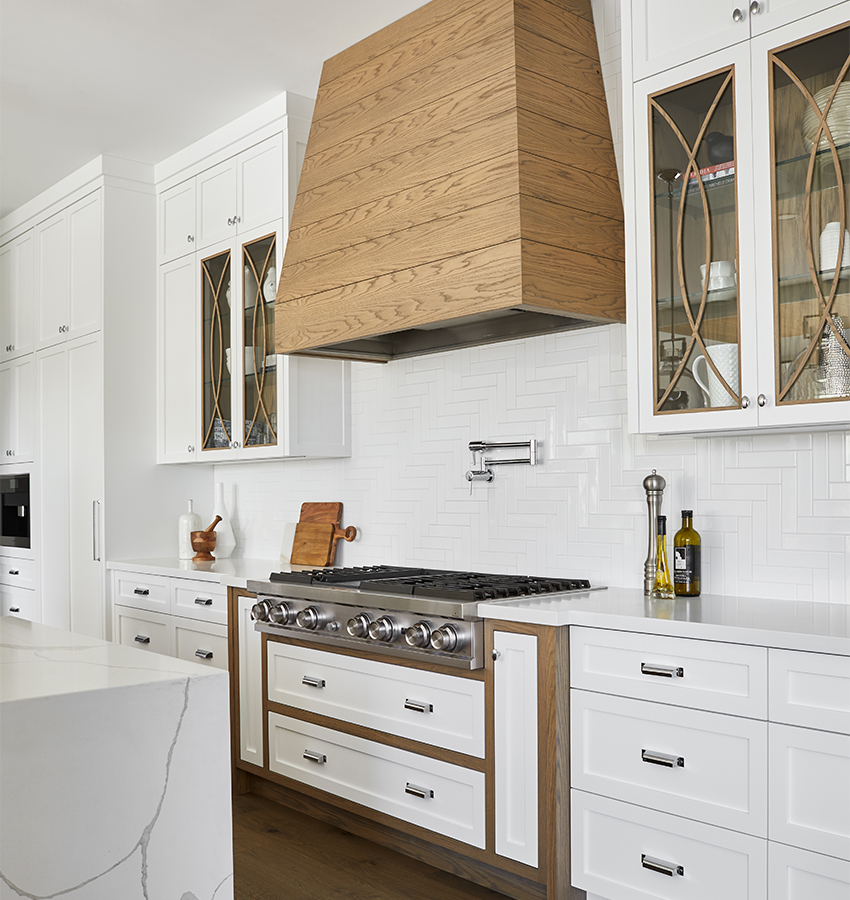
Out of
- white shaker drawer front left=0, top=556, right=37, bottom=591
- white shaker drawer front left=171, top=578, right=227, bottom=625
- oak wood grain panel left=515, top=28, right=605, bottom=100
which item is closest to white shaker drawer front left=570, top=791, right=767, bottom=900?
white shaker drawer front left=171, top=578, right=227, bottom=625

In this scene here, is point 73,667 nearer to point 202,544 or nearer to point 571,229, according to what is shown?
point 571,229

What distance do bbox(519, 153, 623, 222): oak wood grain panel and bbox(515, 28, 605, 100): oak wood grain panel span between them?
12.1 inches

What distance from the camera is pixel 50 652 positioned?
1.92 metres

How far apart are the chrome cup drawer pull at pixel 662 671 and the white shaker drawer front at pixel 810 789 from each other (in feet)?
0.83

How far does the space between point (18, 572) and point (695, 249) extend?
468cm

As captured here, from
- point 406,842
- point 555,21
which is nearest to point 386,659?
point 406,842

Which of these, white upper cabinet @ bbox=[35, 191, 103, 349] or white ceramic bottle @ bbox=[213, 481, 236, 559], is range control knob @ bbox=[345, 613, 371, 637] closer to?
white ceramic bottle @ bbox=[213, 481, 236, 559]

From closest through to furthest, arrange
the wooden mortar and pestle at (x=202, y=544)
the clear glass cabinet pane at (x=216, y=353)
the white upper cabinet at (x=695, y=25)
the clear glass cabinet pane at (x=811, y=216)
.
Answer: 1. the clear glass cabinet pane at (x=811, y=216)
2. the white upper cabinet at (x=695, y=25)
3. the clear glass cabinet pane at (x=216, y=353)
4. the wooden mortar and pestle at (x=202, y=544)

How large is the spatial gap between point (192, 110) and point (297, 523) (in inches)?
79.7

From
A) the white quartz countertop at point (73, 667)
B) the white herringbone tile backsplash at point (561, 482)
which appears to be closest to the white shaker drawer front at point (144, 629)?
the white herringbone tile backsplash at point (561, 482)

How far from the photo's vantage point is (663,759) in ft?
7.27

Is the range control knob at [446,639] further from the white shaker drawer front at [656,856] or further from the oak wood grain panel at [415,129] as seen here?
the oak wood grain panel at [415,129]

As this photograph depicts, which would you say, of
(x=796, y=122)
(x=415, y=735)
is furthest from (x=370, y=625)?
(x=796, y=122)

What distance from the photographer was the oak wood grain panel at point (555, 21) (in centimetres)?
282
